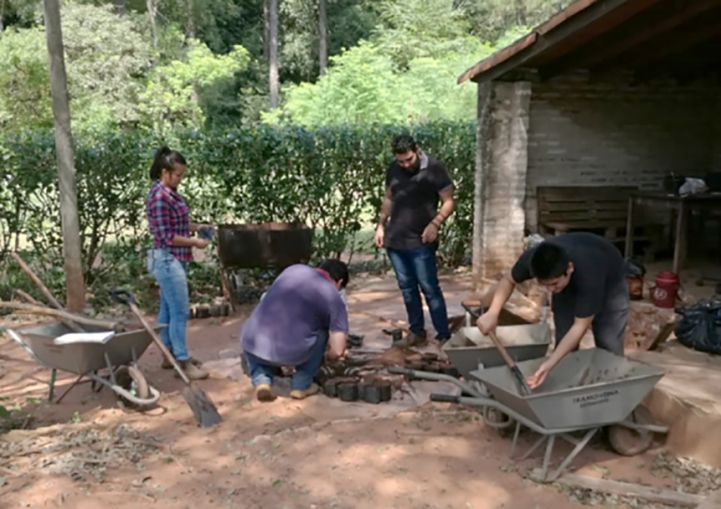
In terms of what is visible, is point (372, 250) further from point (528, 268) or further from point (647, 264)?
point (528, 268)

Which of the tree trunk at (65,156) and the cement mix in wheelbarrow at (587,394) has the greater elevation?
the tree trunk at (65,156)

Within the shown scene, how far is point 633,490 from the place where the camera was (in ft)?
12.6

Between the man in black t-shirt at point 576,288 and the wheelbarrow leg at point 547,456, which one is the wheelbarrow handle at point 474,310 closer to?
the man in black t-shirt at point 576,288

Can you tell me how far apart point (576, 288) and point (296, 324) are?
198 cm

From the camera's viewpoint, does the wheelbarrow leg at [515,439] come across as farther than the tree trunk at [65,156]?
No

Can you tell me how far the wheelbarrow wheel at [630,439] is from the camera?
14.3 feet

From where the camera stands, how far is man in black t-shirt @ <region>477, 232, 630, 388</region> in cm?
400

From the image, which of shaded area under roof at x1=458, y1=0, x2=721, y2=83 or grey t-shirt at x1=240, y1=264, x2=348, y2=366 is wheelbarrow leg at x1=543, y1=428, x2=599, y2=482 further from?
shaded area under roof at x1=458, y1=0, x2=721, y2=83

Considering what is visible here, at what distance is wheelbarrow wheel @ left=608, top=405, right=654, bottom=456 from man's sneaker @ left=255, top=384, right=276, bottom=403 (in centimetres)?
236

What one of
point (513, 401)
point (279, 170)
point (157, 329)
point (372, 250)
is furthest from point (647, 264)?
point (157, 329)

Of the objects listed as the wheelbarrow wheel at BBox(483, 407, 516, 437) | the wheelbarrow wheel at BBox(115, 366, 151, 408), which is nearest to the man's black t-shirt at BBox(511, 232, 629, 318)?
the wheelbarrow wheel at BBox(483, 407, 516, 437)

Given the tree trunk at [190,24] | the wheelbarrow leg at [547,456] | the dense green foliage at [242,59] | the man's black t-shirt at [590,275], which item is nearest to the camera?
the wheelbarrow leg at [547,456]

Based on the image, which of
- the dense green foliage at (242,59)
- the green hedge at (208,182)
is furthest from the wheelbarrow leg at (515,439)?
the dense green foliage at (242,59)

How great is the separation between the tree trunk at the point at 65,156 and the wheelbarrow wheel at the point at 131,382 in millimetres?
2489
